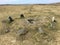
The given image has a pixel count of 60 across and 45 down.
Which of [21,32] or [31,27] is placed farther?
[31,27]

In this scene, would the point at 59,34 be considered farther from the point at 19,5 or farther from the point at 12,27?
the point at 19,5

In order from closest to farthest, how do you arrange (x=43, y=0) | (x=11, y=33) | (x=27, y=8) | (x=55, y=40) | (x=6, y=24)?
(x=55, y=40), (x=11, y=33), (x=6, y=24), (x=27, y=8), (x=43, y=0)

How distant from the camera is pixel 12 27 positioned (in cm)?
697

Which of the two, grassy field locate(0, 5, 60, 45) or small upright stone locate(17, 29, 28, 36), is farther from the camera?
small upright stone locate(17, 29, 28, 36)

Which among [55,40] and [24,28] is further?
[24,28]

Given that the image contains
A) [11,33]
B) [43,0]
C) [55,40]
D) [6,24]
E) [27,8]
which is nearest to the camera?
[55,40]

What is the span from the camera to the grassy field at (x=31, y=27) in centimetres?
618

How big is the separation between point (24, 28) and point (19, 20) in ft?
2.46

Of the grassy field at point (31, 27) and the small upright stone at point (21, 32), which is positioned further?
the small upright stone at point (21, 32)

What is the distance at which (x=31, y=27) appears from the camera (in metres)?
6.75

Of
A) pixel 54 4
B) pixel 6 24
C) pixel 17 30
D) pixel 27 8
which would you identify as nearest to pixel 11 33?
pixel 17 30

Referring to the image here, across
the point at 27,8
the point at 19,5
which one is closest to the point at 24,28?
the point at 27,8

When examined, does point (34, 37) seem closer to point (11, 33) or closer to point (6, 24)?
point (11, 33)

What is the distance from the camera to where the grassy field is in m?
6.18
